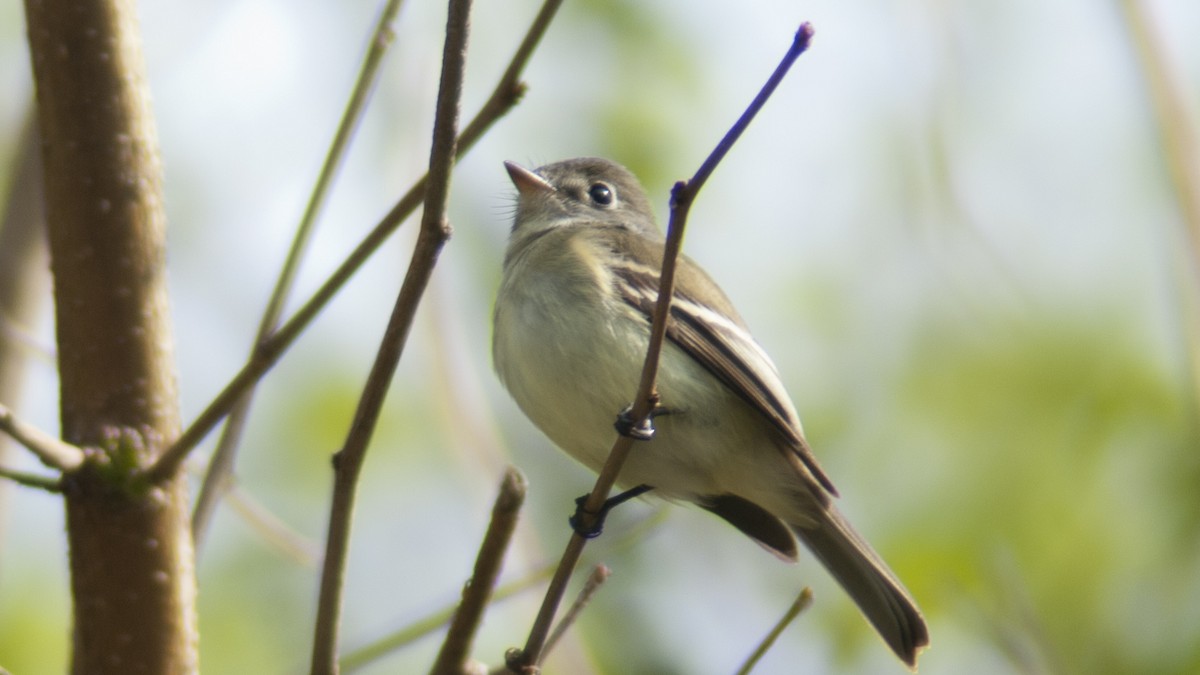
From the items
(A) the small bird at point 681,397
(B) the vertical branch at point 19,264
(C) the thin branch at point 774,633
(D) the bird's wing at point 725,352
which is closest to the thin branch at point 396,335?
(C) the thin branch at point 774,633

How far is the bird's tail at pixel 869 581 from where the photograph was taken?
3.49 meters

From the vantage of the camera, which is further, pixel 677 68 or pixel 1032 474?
pixel 677 68

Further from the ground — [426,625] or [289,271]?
[289,271]

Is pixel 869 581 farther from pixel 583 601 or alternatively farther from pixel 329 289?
pixel 329 289

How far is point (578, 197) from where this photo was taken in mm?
4547

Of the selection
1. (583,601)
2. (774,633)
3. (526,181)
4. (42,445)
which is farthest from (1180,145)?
(42,445)

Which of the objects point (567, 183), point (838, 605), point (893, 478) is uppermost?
point (567, 183)

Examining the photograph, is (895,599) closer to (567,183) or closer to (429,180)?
(567,183)

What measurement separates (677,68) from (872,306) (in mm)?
1549

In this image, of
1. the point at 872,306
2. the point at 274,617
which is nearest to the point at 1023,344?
the point at 872,306

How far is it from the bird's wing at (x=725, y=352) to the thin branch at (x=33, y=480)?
168cm

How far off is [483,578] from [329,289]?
530mm

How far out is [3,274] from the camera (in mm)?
2850

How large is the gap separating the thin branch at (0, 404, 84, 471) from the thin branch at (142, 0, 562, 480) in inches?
4.9
